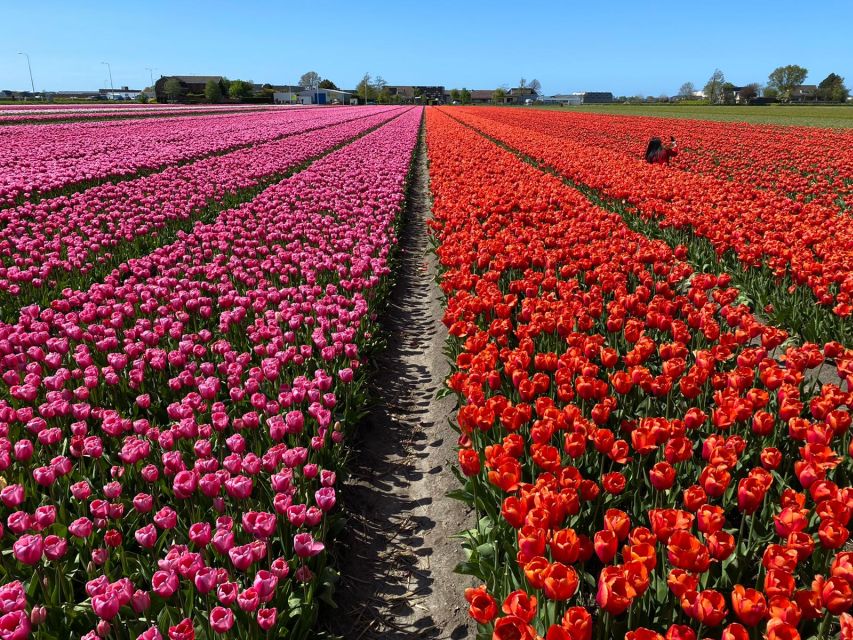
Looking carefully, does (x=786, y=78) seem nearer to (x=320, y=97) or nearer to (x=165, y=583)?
(x=320, y=97)

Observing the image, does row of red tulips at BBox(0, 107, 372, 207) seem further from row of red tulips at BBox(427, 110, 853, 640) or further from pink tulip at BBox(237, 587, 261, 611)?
pink tulip at BBox(237, 587, 261, 611)

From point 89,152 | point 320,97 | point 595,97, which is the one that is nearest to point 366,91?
point 320,97

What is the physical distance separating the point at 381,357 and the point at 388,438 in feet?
4.84

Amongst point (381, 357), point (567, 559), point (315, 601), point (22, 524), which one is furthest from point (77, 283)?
point (567, 559)

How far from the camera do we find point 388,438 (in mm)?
4754

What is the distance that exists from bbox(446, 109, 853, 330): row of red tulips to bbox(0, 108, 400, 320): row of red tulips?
781cm

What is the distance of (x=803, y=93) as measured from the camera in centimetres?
12706

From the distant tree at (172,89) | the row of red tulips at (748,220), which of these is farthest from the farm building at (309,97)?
the row of red tulips at (748,220)

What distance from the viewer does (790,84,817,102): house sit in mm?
119688

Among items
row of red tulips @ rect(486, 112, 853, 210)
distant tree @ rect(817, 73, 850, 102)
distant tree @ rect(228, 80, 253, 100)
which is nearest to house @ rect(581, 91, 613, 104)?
distant tree @ rect(817, 73, 850, 102)

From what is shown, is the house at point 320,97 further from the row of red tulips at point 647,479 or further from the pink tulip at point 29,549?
the pink tulip at point 29,549

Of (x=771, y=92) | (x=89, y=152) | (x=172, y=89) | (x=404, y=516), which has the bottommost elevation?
(x=404, y=516)

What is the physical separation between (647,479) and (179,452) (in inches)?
102

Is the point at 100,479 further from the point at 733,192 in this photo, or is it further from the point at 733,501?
the point at 733,192
